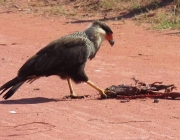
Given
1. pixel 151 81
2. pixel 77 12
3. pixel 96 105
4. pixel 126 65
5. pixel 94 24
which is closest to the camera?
pixel 96 105

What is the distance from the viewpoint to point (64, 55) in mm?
8141

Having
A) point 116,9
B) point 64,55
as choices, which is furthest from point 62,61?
point 116,9

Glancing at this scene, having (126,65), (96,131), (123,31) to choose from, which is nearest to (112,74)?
(126,65)

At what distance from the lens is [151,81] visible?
934 centimetres

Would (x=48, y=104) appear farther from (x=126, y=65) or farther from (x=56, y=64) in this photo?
(x=126, y=65)

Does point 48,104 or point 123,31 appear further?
point 123,31

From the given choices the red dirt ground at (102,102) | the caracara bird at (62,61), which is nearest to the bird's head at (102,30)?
the caracara bird at (62,61)

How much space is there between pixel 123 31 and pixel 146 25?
27.5 inches

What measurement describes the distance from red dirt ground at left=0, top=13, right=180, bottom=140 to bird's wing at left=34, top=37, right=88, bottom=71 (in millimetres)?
500

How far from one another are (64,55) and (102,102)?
2.67ft

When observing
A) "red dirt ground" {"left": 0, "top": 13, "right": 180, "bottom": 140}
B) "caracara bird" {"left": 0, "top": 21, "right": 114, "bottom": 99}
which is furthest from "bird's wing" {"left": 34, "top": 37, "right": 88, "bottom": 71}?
"red dirt ground" {"left": 0, "top": 13, "right": 180, "bottom": 140}

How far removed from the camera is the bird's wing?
8117 millimetres

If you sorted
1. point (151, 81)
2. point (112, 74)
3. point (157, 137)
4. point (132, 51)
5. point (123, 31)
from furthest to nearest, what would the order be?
point (123, 31), point (132, 51), point (112, 74), point (151, 81), point (157, 137)

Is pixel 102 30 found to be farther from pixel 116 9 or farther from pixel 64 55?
pixel 116 9
